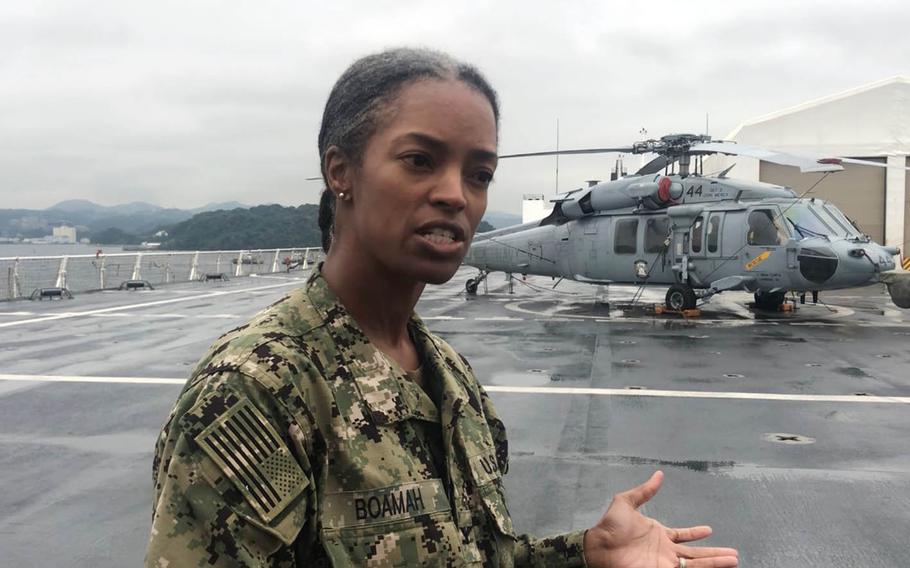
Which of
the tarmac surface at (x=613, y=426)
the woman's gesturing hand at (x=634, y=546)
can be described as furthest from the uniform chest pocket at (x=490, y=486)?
the tarmac surface at (x=613, y=426)

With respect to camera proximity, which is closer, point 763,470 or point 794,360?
point 763,470

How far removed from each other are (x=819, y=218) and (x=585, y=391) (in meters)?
8.07

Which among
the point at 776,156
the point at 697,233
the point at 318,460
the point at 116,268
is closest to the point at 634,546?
the point at 318,460

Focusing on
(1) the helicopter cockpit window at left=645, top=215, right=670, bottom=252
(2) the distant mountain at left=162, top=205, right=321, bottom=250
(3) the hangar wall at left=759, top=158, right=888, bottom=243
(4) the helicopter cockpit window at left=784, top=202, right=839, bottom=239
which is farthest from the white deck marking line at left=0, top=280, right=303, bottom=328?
(2) the distant mountain at left=162, top=205, right=321, bottom=250

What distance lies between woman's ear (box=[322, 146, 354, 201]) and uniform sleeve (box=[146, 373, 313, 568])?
1.52 feet

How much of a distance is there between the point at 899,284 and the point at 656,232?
14.1 ft

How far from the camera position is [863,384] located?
745 cm

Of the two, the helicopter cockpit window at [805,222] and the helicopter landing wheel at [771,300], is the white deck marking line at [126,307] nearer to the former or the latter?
the helicopter landing wheel at [771,300]

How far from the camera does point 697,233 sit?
1365 centimetres

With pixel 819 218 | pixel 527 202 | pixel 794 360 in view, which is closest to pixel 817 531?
pixel 794 360

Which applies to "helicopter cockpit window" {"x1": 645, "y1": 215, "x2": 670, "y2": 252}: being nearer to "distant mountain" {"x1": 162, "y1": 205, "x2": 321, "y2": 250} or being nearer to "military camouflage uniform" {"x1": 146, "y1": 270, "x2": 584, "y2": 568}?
"military camouflage uniform" {"x1": 146, "y1": 270, "x2": 584, "y2": 568}

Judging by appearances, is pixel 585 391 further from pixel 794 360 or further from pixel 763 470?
pixel 794 360

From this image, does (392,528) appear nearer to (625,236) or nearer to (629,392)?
(629,392)

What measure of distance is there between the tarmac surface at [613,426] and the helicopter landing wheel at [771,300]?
6.33 feet
